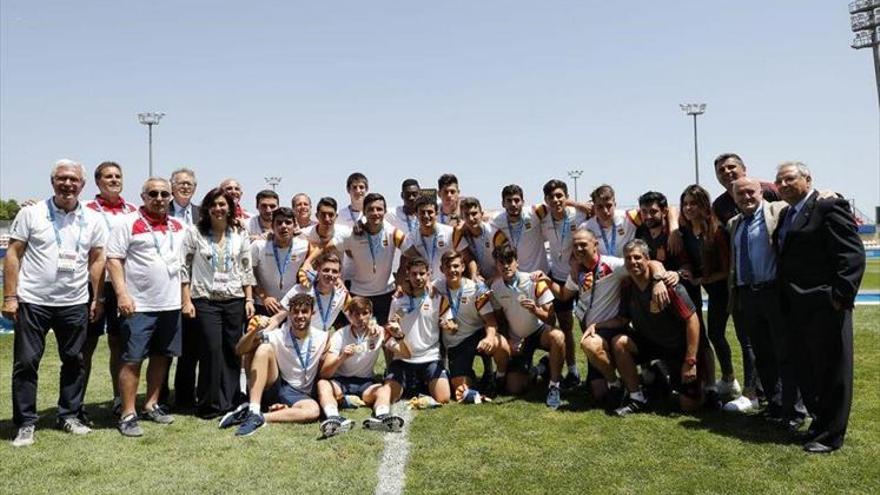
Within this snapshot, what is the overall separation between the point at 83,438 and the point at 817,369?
5298 millimetres

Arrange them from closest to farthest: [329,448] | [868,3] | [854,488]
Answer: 1. [854,488]
2. [329,448]
3. [868,3]

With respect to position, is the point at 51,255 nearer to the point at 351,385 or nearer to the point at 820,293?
the point at 351,385

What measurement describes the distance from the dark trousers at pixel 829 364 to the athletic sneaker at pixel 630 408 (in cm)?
133

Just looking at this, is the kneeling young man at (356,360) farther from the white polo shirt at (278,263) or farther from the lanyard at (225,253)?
the lanyard at (225,253)

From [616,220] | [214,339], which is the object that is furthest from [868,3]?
[214,339]

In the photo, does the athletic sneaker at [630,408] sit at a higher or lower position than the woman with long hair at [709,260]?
lower

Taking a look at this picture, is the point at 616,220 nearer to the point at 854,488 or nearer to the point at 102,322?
the point at 854,488

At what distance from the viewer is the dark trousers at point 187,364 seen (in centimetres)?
568

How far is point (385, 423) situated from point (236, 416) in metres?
1.26

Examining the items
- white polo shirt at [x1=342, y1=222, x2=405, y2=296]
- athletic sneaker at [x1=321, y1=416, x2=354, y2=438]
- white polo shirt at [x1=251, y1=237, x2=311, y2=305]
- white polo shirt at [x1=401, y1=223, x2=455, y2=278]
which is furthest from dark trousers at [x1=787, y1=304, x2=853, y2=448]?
white polo shirt at [x1=251, y1=237, x2=311, y2=305]

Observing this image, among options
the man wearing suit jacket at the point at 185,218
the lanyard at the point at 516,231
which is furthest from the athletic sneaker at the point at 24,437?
the lanyard at the point at 516,231

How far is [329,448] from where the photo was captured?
4.61m

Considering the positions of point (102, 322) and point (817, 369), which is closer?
point (817, 369)

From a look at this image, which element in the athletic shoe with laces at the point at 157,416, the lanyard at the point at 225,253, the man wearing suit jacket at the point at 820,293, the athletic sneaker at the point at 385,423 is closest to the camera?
the man wearing suit jacket at the point at 820,293
